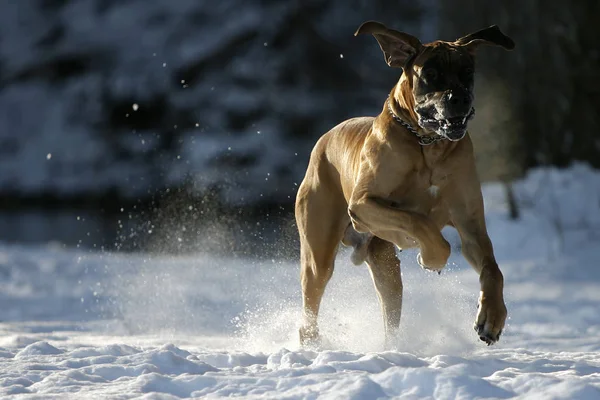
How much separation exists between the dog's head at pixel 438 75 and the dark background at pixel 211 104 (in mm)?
6762

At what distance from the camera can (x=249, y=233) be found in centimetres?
1390

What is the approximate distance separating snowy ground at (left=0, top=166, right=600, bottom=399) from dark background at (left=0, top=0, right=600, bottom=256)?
101 cm

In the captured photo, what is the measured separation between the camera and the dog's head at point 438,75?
456cm

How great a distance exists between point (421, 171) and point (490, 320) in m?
0.83

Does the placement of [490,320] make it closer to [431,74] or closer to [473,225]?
[473,225]

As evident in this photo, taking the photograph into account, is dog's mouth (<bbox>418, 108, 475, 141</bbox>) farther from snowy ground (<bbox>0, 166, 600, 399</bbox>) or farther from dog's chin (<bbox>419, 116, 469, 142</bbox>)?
snowy ground (<bbox>0, 166, 600, 399</bbox>)

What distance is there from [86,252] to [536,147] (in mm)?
5503

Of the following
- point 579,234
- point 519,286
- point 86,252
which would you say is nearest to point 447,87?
point 519,286

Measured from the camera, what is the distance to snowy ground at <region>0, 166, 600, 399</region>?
4023 mm

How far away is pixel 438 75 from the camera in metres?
4.68

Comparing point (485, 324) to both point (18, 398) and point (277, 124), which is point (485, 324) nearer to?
point (18, 398)

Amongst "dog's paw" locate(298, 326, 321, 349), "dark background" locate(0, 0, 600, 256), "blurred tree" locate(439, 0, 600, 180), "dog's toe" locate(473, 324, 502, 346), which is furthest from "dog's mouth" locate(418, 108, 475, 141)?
"dark background" locate(0, 0, 600, 256)

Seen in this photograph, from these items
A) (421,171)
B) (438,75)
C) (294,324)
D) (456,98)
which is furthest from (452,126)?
(294,324)

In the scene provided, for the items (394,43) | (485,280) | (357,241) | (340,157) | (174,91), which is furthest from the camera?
(174,91)
